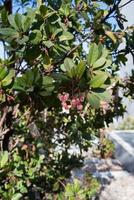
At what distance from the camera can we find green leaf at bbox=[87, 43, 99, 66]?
4.30ft

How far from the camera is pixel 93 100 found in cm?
126

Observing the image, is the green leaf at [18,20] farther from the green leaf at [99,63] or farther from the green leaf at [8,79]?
the green leaf at [99,63]

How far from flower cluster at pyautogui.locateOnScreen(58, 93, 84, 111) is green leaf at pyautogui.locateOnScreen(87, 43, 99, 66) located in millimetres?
121

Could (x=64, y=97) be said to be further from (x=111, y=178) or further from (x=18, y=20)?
(x=111, y=178)

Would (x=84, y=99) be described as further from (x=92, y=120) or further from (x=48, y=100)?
(x=92, y=120)

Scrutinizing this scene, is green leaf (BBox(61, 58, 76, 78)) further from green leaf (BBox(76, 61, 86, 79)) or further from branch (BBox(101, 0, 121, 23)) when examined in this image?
Answer: branch (BBox(101, 0, 121, 23))

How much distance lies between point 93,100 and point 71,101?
0.27ft

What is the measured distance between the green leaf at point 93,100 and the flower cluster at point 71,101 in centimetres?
3

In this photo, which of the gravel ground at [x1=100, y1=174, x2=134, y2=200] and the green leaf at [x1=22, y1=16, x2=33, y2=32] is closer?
the green leaf at [x1=22, y1=16, x2=33, y2=32]

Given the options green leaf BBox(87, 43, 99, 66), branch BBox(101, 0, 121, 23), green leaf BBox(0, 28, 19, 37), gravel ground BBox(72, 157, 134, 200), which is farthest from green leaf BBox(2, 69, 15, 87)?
gravel ground BBox(72, 157, 134, 200)

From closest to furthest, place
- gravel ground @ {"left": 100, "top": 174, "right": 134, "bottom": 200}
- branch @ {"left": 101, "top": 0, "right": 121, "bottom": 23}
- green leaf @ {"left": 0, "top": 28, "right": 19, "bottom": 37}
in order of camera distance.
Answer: green leaf @ {"left": 0, "top": 28, "right": 19, "bottom": 37} → branch @ {"left": 101, "top": 0, "right": 121, "bottom": 23} → gravel ground @ {"left": 100, "top": 174, "right": 134, "bottom": 200}

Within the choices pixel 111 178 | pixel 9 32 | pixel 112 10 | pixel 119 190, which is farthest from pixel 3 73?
pixel 111 178

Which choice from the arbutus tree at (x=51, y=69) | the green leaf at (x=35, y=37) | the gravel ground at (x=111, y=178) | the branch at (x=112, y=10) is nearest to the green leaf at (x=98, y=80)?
the arbutus tree at (x=51, y=69)

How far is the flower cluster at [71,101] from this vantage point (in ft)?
4.23
